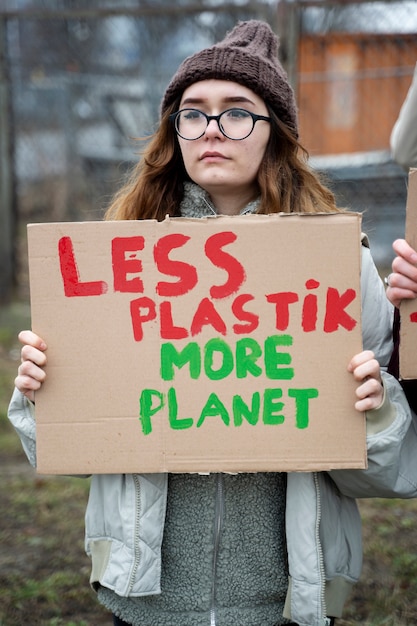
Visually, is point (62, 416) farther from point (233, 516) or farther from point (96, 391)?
point (233, 516)

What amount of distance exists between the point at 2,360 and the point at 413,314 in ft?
13.7

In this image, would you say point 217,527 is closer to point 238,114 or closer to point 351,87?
point 238,114

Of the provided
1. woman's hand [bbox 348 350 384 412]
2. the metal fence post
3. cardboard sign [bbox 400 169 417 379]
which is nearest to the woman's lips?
cardboard sign [bbox 400 169 417 379]

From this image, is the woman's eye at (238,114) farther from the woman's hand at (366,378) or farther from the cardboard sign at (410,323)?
the woman's hand at (366,378)

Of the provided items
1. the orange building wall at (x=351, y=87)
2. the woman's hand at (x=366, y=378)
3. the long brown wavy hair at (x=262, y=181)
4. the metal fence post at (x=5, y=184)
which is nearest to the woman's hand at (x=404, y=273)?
the woman's hand at (x=366, y=378)

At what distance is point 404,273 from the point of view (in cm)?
152

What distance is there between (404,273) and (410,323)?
0.10 metres

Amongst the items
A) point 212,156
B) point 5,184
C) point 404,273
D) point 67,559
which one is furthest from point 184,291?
point 5,184

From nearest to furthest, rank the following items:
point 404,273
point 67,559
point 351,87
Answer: point 404,273, point 67,559, point 351,87

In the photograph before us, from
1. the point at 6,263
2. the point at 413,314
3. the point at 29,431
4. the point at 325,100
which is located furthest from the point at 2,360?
the point at 413,314

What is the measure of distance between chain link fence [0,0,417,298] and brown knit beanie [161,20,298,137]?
2.91 m

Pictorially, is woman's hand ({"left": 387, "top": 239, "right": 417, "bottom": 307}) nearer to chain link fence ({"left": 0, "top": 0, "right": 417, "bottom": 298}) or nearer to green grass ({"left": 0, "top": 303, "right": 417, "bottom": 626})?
green grass ({"left": 0, "top": 303, "right": 417, "bottom": 626})

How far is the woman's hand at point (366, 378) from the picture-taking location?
1.50 metres

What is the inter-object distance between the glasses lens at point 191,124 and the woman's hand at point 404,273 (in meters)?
0.49
